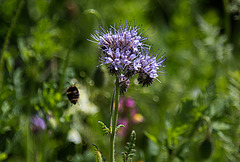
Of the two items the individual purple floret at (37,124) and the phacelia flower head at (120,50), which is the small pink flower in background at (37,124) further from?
the phacelia flower head at (120,50)

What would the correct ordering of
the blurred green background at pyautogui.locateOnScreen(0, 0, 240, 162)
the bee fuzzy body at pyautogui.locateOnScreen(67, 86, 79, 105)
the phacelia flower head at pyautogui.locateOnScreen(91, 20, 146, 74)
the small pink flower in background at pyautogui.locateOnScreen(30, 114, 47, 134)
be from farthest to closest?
the small pink flower in background at pyautogui.locateOnScreen(30, 114, 47, 134) < the blurred green background at pyautogui.locateOnScreen(0, 0, 240, 162) < the bee fuzzy body at pyautogui.locateOnScreen(67, 86, 79, 105) < the phacelia flower head at pyautogui.locateOnScreen(91, 20, 146, 74)

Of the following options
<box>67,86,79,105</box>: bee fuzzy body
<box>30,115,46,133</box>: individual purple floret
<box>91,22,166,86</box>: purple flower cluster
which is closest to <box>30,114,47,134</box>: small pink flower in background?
<box>30,115,46,133</box>: individual purple floret

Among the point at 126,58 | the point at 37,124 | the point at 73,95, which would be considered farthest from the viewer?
the point at 37,124

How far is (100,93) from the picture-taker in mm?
2488

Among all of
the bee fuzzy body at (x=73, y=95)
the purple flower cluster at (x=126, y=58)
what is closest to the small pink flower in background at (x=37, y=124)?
the bee fuzzy body at (x=73, y=95)

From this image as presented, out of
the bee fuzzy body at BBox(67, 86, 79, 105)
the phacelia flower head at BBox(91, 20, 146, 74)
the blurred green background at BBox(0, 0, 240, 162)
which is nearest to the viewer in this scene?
the phacelia flower head at BBox(91, 20, 146, 74)

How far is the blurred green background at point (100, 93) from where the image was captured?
6.79 feet

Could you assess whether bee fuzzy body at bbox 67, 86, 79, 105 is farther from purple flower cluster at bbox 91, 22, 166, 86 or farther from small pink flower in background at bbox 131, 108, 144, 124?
small pink flower in background at bbox 131, 108, 144, 124

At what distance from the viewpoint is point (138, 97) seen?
2.82 m

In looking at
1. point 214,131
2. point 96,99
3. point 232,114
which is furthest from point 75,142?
point 232,114

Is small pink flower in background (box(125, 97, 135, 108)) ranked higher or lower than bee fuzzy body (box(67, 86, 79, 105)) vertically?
higher

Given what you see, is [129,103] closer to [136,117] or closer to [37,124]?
[136,117]

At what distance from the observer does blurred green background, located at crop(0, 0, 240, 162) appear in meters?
2.07

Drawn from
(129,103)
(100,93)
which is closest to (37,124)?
(100,93)
